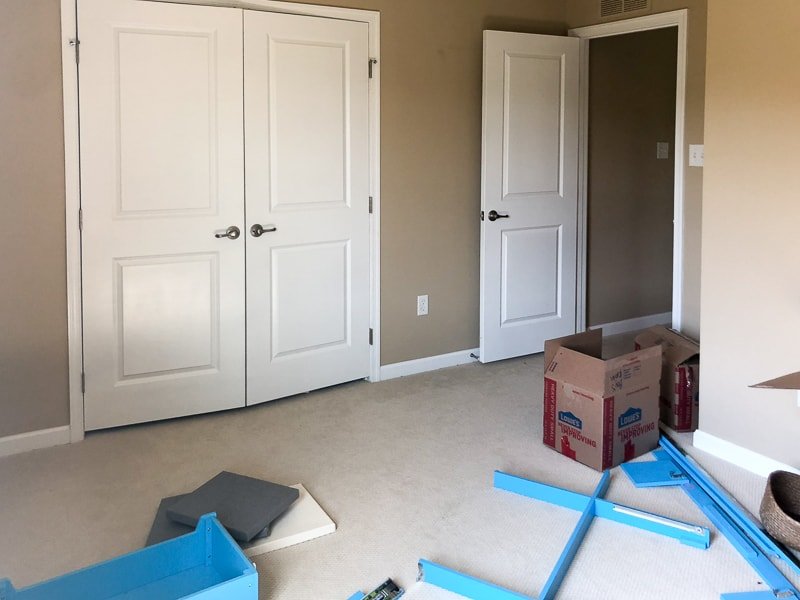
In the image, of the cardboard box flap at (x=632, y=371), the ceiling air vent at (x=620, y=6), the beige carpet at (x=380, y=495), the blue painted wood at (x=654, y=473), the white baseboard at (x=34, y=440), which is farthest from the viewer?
the ceiling air vent at (x=620, y=6)

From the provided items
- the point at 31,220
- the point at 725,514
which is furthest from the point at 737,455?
the point at 31,220

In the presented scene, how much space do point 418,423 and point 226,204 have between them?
142 centimetres

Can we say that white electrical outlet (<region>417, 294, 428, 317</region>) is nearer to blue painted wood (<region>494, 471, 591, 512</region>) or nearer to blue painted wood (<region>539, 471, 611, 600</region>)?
blue painted wood (<region>494, 471, 591, 512</region>)

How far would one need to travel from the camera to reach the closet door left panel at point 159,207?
3.54 m

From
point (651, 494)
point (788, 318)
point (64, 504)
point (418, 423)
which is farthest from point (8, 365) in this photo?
point (788, 318)

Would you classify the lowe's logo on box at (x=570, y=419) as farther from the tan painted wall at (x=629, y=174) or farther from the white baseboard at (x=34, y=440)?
the white baseboard at (x=34, y=440)

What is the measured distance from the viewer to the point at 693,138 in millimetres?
4387

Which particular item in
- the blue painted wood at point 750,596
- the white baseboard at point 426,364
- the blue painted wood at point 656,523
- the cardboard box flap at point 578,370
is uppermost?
the cardboard box flap at point 578,370

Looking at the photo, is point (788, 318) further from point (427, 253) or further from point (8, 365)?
point (8, 365)

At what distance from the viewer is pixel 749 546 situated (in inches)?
104

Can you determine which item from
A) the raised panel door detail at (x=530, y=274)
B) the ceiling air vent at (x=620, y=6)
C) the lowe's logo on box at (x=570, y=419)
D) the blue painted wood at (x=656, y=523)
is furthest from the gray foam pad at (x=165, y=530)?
the ceiling air vent at (x=620, y=6)

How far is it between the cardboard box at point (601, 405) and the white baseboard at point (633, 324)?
2050 mm

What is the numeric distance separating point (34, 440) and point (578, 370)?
2.43 metres

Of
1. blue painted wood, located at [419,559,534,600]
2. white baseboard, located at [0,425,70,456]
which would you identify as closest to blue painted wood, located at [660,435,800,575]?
blue painted wood, located at [419,559,534,600]
